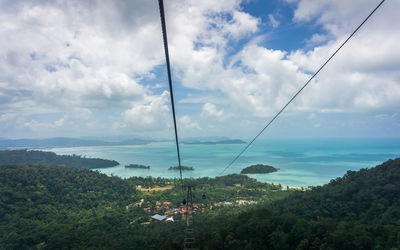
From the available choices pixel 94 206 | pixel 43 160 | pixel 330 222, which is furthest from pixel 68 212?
pixel 43 160

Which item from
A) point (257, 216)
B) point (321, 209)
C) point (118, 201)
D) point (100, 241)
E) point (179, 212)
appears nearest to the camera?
point (257, 216)

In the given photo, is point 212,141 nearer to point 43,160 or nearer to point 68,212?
point 43,160

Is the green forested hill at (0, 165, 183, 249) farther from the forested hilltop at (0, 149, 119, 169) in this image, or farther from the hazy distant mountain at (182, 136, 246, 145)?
the hazy distant mountain at (182, 136, 246, 145)

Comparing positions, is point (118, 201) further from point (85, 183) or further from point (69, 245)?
point (69, 245)

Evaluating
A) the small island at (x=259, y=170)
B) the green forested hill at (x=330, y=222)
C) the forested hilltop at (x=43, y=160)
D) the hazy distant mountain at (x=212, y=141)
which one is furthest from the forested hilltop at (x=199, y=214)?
the hazy distant mountain at (x=212, y=141)

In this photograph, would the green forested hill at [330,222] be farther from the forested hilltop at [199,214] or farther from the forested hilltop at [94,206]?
the forested hilltop at [94,206]

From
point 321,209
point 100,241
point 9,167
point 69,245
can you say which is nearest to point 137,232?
point 100,241
